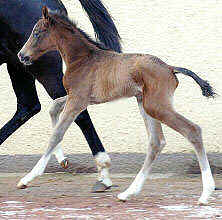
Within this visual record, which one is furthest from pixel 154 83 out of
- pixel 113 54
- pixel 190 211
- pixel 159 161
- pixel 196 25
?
pixel 196 25

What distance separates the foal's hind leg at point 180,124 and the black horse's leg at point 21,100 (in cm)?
163

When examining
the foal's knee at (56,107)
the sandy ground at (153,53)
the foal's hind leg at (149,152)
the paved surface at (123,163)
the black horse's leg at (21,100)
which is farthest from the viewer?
the sandy ground at (153,53)

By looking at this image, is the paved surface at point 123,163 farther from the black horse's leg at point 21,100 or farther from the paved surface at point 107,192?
the black horse's leg at point 21,100

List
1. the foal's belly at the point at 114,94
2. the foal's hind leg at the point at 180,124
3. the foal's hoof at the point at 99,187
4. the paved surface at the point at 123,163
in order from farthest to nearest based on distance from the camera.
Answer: the paved surface at the point at 123,163 → the foal's hoof at the point at 99,187 → the foal's belly at the point at 114,94 → the foal's hind leg at the point at 180,124

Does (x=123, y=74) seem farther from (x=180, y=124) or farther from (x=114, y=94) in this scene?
(x=180, y=124)

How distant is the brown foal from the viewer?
481 cm

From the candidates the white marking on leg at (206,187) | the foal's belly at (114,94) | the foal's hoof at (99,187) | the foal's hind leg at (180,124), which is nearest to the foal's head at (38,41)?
the foal's belly at (114,94)

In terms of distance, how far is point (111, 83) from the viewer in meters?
4.99

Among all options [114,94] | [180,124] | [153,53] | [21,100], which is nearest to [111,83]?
[114,94]

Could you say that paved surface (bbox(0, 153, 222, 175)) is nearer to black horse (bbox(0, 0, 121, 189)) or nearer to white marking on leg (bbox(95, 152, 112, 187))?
black horse (bbox(0, 0, 121, 189))

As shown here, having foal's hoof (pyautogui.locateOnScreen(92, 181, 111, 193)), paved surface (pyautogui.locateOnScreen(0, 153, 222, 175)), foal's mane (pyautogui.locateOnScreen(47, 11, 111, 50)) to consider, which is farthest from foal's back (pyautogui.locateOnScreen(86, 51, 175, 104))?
paved surface (pyautogui.locateOnScreen(0, 153, 222, 175))

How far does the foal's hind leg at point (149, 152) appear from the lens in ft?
16.5

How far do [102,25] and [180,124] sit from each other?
141 cm

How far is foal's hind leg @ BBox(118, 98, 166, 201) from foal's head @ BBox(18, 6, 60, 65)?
2.71 ft
